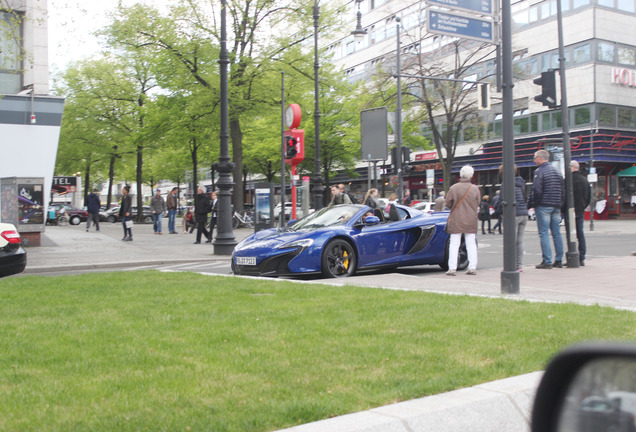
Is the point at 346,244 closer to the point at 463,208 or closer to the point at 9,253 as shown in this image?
the point at 463,208

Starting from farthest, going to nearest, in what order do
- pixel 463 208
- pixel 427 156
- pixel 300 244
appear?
pixel 427 156 < pixel 463 208 < pixel 300 244

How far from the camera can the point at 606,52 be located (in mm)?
39875

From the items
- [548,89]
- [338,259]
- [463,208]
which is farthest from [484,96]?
[338,259]

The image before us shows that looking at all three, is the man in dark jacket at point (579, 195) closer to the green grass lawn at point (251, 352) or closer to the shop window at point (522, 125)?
the green grass lawn at point (251, 352)

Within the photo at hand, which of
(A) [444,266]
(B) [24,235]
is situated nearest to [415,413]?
(A) [444,266]

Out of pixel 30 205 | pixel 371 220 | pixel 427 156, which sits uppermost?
pixel 427 156

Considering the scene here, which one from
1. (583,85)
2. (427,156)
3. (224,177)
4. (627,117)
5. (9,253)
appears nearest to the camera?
(9,253)

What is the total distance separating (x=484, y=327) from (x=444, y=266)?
671 cm

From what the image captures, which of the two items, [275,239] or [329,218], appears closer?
[275,239]

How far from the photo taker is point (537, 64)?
141ft

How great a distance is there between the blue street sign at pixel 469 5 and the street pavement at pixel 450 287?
4404mm

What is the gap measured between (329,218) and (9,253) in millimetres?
4979

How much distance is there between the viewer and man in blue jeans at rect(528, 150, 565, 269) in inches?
452

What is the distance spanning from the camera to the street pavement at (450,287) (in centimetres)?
337
